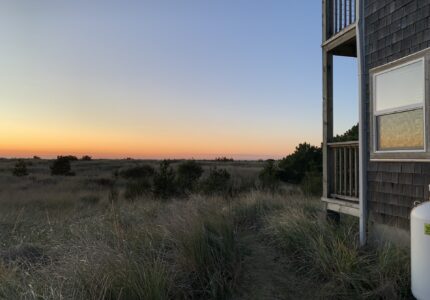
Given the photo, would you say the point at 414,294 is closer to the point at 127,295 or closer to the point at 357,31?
the point at 127,295

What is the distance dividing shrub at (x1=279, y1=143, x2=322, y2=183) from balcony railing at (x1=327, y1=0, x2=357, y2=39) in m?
11.0

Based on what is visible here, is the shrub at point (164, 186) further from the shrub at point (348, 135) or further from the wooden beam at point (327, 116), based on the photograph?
the wooden beam at point (327, 116)

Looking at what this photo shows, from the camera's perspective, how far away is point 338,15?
8.04m

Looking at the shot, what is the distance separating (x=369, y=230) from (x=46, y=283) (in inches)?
193

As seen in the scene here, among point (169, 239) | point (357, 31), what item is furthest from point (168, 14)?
point (169, 239)

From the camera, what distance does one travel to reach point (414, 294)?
4680 mm

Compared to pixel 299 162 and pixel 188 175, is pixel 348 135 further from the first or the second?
pixel 188 175

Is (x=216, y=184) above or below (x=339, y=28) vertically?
below

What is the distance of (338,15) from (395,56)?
7.23ft

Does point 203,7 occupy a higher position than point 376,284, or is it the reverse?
point 203,7

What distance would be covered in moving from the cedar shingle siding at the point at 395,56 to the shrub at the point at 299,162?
473 inches

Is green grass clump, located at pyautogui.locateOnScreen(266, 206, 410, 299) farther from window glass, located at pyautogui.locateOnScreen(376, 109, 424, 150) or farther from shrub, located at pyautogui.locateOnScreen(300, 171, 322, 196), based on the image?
shrub, located at pyautogui.locateOnScreen(300, 171, 322, 196)

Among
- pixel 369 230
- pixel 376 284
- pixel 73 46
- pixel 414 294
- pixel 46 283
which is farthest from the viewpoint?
pixel 73 46

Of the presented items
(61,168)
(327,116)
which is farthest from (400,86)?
(61,168)
